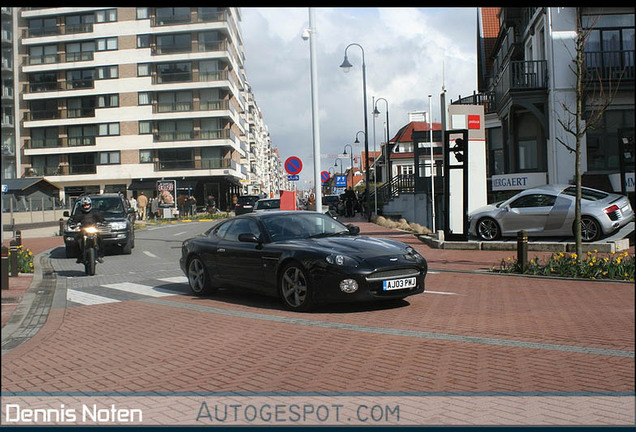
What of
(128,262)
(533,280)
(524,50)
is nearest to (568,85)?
(524,50)

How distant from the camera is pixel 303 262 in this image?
9055mm

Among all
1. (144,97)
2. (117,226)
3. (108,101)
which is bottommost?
(117,226)

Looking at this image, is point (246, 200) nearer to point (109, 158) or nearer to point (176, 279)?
point (109, 158)

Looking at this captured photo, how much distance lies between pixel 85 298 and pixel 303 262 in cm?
467

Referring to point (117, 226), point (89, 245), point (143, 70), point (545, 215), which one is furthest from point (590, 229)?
point (143, 70)

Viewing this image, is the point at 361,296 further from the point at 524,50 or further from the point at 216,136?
the point at 216,136

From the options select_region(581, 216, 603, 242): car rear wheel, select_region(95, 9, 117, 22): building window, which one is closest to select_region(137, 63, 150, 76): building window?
select_region(581, 216, 603, 242): car rear wheel

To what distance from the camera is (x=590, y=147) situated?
21.6 meters

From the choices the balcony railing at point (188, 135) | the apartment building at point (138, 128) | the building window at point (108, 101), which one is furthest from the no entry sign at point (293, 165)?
the building window at point (108, 101)

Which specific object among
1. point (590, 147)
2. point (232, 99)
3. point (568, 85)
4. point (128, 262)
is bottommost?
point (128, 262)

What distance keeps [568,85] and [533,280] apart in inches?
575

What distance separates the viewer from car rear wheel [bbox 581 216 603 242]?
16.6 m

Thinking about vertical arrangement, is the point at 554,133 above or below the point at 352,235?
above

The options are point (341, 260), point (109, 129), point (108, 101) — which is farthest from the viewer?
point (109, 129)
